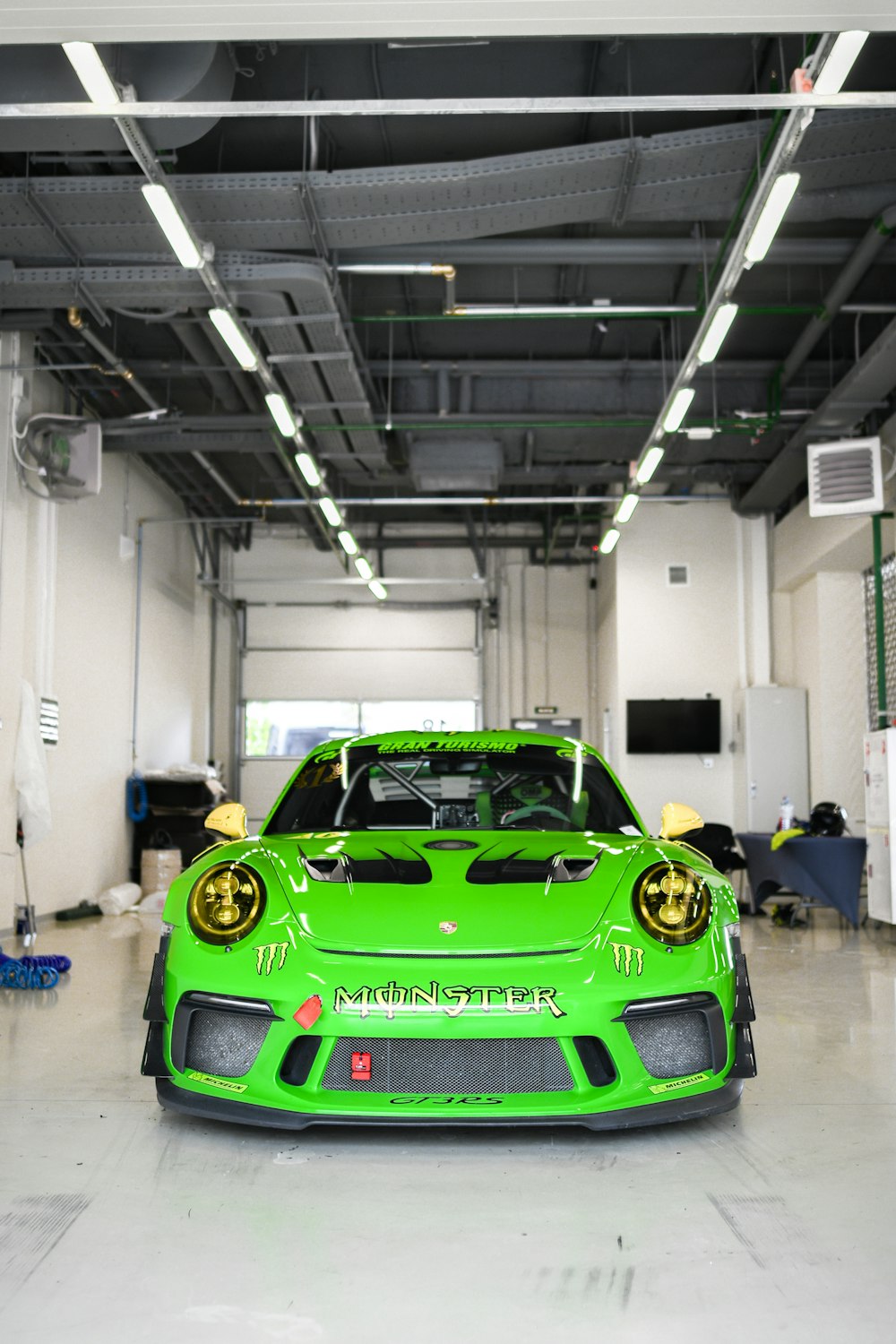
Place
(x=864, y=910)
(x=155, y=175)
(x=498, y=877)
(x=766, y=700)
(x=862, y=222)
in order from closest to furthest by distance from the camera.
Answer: (x=498, y=877) → (x=155, y=175) → (x=862, y=222) → (x=864, y=910) → (x=766, y=700)

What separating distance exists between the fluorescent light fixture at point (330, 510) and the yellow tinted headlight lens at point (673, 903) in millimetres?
8655

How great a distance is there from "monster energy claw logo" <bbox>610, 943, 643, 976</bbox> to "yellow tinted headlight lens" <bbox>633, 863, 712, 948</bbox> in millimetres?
82

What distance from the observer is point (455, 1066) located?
2.65m

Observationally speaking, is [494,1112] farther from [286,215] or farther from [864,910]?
[864,910]

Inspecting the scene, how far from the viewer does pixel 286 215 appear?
6734 millimetres

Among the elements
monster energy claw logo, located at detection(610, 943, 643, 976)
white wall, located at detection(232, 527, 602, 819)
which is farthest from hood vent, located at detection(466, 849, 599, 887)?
white wall, located at detection(232, 527, 602, 819)

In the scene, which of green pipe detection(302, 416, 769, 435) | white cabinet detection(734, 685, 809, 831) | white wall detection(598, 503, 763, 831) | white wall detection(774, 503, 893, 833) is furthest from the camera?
white wall detection(598, 503, 763, 831)

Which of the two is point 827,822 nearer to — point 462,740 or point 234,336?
point 234,336

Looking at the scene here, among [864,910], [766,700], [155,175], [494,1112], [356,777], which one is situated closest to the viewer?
[494,1112]

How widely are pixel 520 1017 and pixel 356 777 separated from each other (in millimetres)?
1618

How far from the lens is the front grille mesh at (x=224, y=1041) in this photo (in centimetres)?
273

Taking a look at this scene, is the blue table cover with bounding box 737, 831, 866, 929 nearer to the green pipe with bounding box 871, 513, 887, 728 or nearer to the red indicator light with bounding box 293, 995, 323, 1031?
the green pipe with bounding box 871, 513, 887, 728

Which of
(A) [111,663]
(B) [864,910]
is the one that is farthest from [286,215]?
(B) [864,910]

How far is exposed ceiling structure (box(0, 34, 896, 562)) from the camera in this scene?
602 cm
